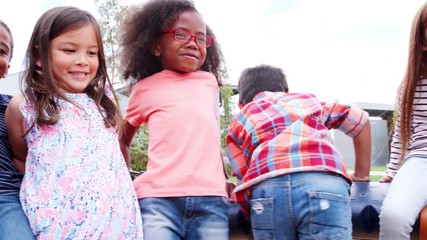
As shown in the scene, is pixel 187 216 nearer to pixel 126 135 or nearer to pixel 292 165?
pixel 292 165

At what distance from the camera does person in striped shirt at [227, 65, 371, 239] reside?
1.74 meters

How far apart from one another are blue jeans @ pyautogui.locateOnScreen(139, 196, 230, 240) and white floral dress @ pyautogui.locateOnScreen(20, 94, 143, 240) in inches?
3.0

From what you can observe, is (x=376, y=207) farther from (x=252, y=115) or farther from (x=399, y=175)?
(x=252, y=115)

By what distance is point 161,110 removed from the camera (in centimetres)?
208

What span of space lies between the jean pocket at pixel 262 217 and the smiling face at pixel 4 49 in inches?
54.2

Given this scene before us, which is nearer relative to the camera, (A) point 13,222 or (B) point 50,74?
(A) point 13,222

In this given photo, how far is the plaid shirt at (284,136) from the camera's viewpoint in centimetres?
184

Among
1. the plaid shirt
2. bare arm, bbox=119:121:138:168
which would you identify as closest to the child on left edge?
bare arm, bbox=119:121:138:168

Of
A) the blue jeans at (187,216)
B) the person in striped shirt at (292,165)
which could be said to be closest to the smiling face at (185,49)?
the person in striped shirt at (292,165)

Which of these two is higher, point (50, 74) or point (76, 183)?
point (50, 74)

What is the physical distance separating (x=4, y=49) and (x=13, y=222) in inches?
39.1

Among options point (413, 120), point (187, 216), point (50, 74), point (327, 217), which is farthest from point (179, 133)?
point (413, 120)

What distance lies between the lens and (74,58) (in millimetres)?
1844

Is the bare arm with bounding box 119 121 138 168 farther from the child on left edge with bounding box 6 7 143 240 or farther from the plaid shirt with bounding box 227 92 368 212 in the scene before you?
the plaid shirt with bounding box 227 92 368 212
